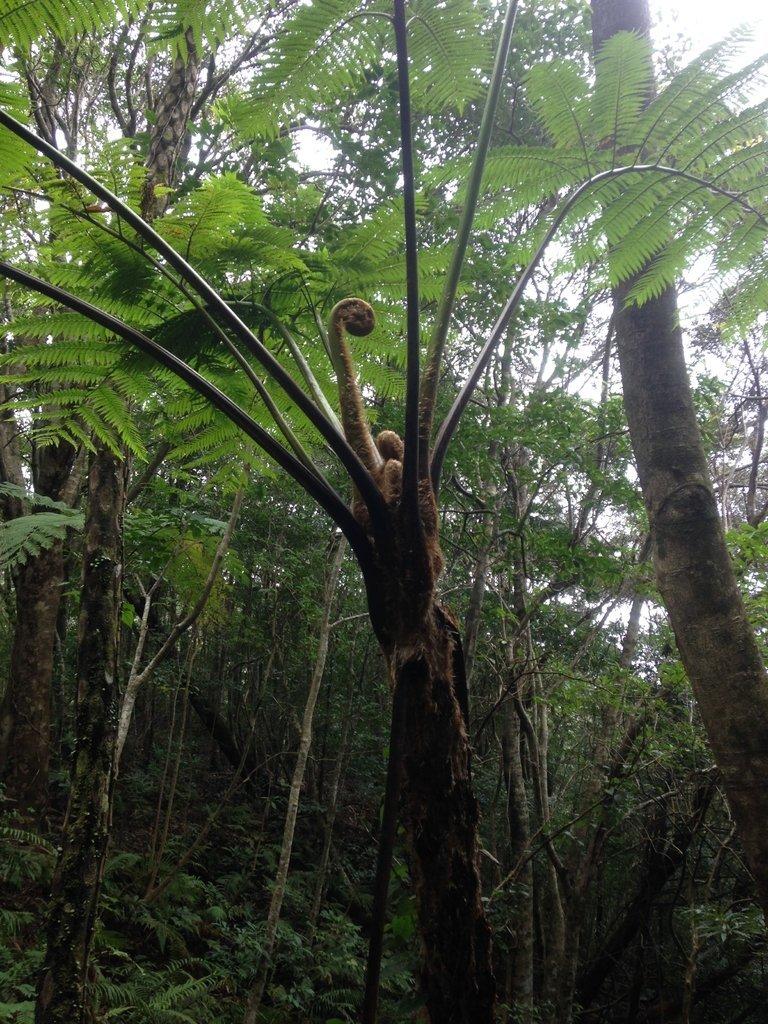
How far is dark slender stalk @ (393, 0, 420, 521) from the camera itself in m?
1.08

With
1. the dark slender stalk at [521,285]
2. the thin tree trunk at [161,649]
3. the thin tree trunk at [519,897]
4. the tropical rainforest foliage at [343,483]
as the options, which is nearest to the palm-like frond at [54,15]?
the tropical rainforest foliage at [343,483]

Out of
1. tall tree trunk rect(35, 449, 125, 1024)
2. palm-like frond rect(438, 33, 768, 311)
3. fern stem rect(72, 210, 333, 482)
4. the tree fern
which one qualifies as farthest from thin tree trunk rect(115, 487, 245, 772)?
palm-like frond rect(438, 33, 768, 311)

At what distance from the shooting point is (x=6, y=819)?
4.84m

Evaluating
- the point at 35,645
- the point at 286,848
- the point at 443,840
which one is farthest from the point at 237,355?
the point at 286,848

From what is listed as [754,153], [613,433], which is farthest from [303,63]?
[613,433]

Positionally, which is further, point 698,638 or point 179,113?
point 179,113

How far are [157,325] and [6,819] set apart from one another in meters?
4.68

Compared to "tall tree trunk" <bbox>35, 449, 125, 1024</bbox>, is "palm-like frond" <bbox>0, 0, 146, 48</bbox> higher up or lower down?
higher up

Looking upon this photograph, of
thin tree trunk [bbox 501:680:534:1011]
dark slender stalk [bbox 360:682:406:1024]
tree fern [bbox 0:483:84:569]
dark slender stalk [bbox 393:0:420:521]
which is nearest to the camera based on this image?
dark slender stalk [bbox 360:682:406:1024]

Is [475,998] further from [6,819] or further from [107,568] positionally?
[6,819]

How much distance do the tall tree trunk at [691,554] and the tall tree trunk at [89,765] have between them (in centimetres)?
156

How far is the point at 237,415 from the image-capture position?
130cm

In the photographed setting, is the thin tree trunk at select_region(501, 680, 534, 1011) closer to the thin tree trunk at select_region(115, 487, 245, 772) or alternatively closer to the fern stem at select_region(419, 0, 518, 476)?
the thin tree trunk at select_region(115, 487, 245, 772)

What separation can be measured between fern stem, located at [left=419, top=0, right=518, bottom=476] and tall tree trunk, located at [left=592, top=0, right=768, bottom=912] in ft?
2.73
